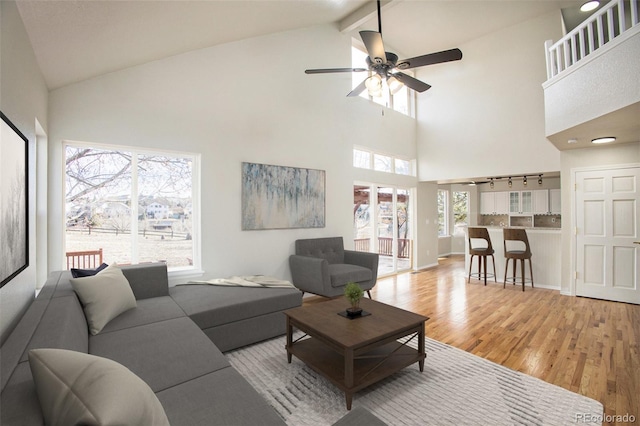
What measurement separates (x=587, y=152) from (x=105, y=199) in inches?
260

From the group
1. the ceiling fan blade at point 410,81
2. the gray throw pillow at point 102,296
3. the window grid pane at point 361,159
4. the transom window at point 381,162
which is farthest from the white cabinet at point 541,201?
the gray throw pillow at point 102,296

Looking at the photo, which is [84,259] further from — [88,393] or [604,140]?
[604,140]

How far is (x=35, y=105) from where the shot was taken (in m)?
2.27

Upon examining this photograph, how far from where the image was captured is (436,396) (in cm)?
214

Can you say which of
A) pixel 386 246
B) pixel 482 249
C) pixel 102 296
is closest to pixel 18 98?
pixel 102 296

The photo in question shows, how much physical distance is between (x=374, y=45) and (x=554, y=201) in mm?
7405

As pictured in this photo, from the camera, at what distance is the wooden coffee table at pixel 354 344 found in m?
2.02

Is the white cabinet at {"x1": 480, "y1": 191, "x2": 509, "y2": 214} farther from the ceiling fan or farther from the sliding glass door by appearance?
the ceiling fan

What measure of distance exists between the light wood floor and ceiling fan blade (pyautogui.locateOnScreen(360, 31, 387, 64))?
9.26 ft

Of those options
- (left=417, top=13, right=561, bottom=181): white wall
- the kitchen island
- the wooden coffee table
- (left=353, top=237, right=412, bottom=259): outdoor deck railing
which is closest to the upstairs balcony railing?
(left=417, top=13, right=561, bottom=181): white wall

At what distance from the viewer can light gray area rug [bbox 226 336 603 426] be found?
192cm

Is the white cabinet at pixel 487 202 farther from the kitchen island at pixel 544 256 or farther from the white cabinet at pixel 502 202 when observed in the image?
the kitchen island at pixel 544 256

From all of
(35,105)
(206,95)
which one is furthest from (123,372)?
(206,95)

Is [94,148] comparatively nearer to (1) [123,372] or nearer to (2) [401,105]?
(1) [123,372]
